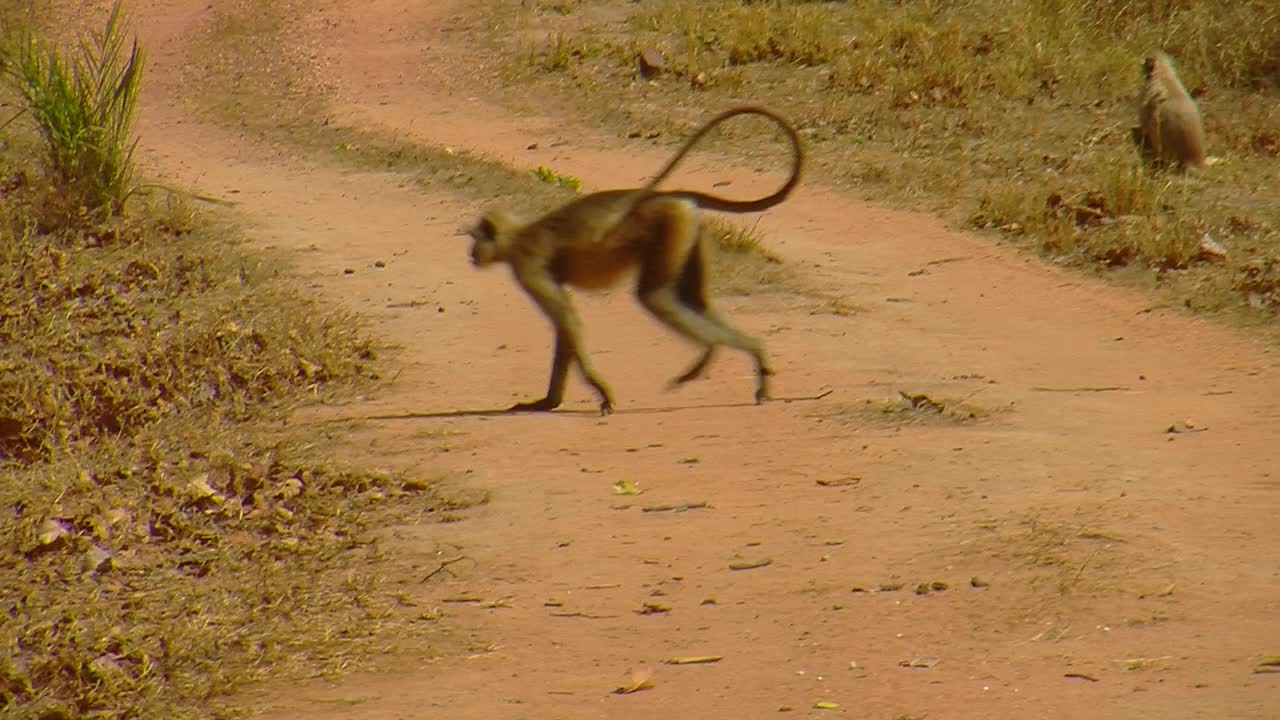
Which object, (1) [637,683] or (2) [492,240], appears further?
(2) [492,240]

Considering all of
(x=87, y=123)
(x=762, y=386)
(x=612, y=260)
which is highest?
(x=87, y=123)

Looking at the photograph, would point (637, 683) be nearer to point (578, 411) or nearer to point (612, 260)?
point (578, 411)

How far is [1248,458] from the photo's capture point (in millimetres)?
6609

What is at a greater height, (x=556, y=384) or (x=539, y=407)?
(x=556, y=384)

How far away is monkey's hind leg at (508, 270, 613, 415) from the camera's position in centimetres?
→ 720

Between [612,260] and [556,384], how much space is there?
0.56 m

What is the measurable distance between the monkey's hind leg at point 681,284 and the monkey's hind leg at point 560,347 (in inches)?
13.1

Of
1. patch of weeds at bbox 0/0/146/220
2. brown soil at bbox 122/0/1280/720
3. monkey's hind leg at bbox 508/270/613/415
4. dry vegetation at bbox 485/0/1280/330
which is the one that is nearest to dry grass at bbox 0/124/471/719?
patch of weeds at bbox 0/0/146/220

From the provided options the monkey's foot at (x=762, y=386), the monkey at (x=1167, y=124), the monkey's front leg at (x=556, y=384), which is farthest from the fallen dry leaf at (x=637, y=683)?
the monkey at (x=1167, y=124)

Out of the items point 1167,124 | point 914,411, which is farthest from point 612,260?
point 1167,124

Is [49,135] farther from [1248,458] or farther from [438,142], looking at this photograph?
[1248,458]

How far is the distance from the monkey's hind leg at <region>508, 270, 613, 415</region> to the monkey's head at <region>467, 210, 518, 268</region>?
174mm

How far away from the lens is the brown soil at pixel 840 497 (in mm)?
4891

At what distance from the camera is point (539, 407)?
7.34 metres
